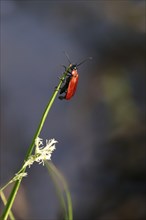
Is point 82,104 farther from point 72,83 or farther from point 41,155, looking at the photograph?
point 41,155

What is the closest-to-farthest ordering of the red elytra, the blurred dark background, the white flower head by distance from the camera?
the white flower head → the red elytra → the blurred dark background

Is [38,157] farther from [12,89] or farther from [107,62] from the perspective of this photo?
[107,62]

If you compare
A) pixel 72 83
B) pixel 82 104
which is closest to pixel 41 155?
pixel 72 83

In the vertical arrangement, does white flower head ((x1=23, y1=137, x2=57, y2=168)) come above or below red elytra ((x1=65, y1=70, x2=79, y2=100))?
below

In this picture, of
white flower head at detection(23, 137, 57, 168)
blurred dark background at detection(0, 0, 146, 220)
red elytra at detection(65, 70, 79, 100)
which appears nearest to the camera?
white flower head at detection(23, 137, 57, 168)

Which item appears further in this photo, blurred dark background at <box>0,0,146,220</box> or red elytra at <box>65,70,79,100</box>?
blurred dark background at <box>0,0,146,220</box>

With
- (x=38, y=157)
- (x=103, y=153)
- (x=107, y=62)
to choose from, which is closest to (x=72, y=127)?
(x=103, y=153)

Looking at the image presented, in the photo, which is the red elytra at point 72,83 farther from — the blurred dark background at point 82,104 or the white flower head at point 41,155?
the blurred dark background at point 82,104

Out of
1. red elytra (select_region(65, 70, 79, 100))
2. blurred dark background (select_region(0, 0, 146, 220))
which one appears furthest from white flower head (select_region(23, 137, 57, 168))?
blurred dark background (select_region(0, 0, 146, 220))

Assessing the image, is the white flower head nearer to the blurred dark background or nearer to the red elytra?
the red elytra
